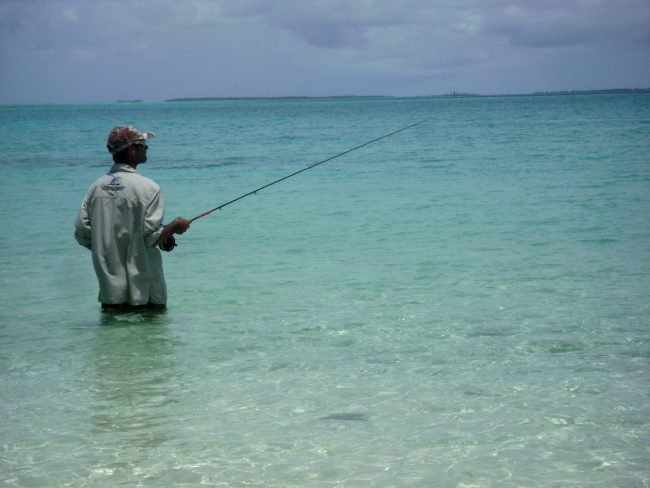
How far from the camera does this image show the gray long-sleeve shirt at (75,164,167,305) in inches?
218

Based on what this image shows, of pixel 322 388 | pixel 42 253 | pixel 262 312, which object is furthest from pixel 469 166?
pixel 322 388

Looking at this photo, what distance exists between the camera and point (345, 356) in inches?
207

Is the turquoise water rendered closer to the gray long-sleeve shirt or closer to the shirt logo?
the gray long-sleeve shirt

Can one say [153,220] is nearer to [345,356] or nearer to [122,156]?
[122,156]

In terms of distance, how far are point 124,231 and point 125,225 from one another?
37 millimetres

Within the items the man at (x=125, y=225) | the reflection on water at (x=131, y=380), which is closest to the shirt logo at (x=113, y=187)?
the man at (x=125, y=225)

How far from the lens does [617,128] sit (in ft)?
121

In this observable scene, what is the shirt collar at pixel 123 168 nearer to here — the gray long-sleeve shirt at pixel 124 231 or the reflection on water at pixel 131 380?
the gray long-sleeve shirt at pixel 124 231

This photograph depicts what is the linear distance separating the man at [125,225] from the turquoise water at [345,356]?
13.8 inches

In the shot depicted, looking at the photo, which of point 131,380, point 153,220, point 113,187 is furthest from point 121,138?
point 131,380

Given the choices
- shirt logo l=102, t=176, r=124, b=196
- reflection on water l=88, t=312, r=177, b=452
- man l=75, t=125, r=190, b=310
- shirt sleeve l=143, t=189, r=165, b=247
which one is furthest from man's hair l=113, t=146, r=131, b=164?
Result: reflection on water l=88, t=312, r=177, b=452

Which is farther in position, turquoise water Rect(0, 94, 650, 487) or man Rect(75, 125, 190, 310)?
man Rect(75, 125, 190, 310)

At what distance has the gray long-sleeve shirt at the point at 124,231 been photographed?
18.1 feet

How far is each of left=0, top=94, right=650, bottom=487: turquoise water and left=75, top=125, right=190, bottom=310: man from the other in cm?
35
